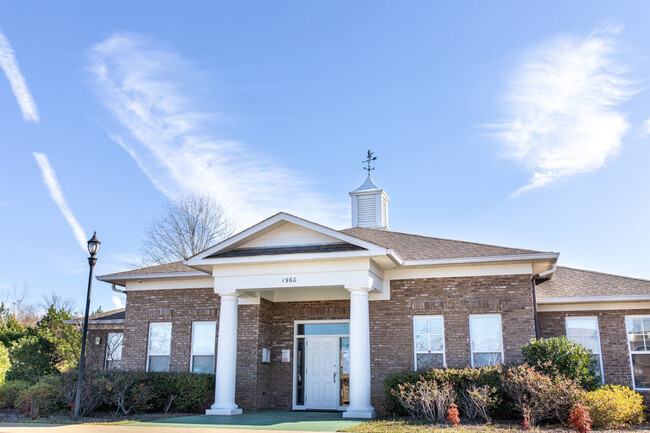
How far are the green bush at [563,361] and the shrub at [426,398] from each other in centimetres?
218

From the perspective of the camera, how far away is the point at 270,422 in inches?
534

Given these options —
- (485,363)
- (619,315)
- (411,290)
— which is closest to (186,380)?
(411,290)

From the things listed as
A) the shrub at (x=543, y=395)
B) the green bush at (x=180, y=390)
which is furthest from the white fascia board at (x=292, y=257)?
the shrub at (x=543, y=395)

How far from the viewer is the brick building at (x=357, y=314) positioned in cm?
1529

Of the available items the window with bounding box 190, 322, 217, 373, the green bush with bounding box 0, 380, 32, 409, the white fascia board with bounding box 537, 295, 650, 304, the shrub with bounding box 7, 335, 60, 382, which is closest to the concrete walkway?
the window with bounding box 190, 322, 217, 373

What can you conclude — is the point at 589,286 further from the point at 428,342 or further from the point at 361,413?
the point at 361,413

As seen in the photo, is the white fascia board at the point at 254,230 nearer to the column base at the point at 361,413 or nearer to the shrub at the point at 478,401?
the column base at the point at 361,413

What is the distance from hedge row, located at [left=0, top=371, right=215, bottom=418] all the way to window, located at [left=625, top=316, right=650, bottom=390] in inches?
458

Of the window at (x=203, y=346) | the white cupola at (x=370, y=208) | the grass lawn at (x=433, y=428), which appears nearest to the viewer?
the grass lawn at (x=433, y=428)

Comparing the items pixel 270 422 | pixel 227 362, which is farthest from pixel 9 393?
pixel 270 422

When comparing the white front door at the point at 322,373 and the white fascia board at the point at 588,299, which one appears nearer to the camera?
the white fascia board at the point at 588,299

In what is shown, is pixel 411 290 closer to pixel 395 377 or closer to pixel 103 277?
pixel 395 377

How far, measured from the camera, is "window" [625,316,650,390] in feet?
51.5

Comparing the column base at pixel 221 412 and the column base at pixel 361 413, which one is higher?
the column base at pixel 361 413
